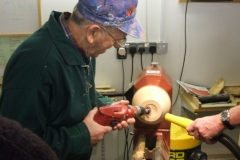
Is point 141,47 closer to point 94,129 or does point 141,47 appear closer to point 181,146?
point 181,146

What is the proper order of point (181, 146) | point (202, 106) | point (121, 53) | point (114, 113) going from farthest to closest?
point (121, 53), point (202, 106), point (181, 146), point (114, 113)

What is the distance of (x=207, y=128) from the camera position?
155cm

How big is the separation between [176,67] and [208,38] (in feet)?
1.30

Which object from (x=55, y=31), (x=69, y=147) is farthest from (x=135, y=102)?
(x=55, y=31)

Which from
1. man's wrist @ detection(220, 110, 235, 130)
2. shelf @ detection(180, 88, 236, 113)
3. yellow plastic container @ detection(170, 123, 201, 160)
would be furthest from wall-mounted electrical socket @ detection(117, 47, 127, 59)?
man's wrist @ detection(220, 110, 235, 130)

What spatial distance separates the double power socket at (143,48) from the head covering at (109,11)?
55.8 inches

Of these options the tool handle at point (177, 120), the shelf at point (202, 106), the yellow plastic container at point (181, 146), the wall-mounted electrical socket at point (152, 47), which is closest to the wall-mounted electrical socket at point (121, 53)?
the wall-mounted electrical socket at point (152, 47)

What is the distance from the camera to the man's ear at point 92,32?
51.9 inches

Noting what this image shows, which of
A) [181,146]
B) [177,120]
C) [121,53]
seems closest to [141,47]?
[121,53]

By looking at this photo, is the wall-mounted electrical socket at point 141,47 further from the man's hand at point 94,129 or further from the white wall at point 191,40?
the man's hand at point 94,129

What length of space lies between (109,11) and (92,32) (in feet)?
0.42

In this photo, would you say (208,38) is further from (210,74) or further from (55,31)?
(55,31)

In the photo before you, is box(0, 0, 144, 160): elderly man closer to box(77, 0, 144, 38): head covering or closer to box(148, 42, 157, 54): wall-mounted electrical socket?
box(77, 0, 144, 38): head covering

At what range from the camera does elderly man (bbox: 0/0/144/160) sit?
3.86 ft
